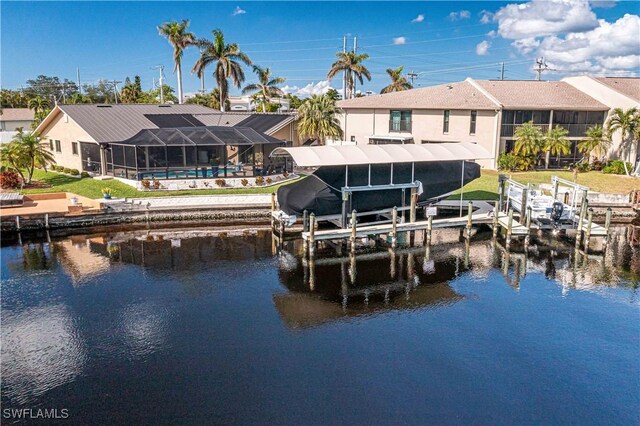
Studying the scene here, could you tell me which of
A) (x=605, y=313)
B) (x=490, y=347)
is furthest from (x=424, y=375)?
(x=605, y=313)

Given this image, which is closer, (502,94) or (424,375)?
(424,375)

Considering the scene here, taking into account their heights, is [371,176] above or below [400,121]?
below

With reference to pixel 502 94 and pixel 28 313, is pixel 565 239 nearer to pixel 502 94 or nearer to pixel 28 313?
pixel 502 94

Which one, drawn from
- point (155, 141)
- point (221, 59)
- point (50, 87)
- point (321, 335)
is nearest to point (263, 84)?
point (221, 59)

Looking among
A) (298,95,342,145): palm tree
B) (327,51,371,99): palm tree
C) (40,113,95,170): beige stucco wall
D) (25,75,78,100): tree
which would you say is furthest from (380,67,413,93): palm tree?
(25,75,78,100): tree

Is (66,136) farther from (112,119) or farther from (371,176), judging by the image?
(371,176)

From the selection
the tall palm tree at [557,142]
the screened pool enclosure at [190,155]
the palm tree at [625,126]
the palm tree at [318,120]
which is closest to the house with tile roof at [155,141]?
the screened pool enclosure at [190,155]
